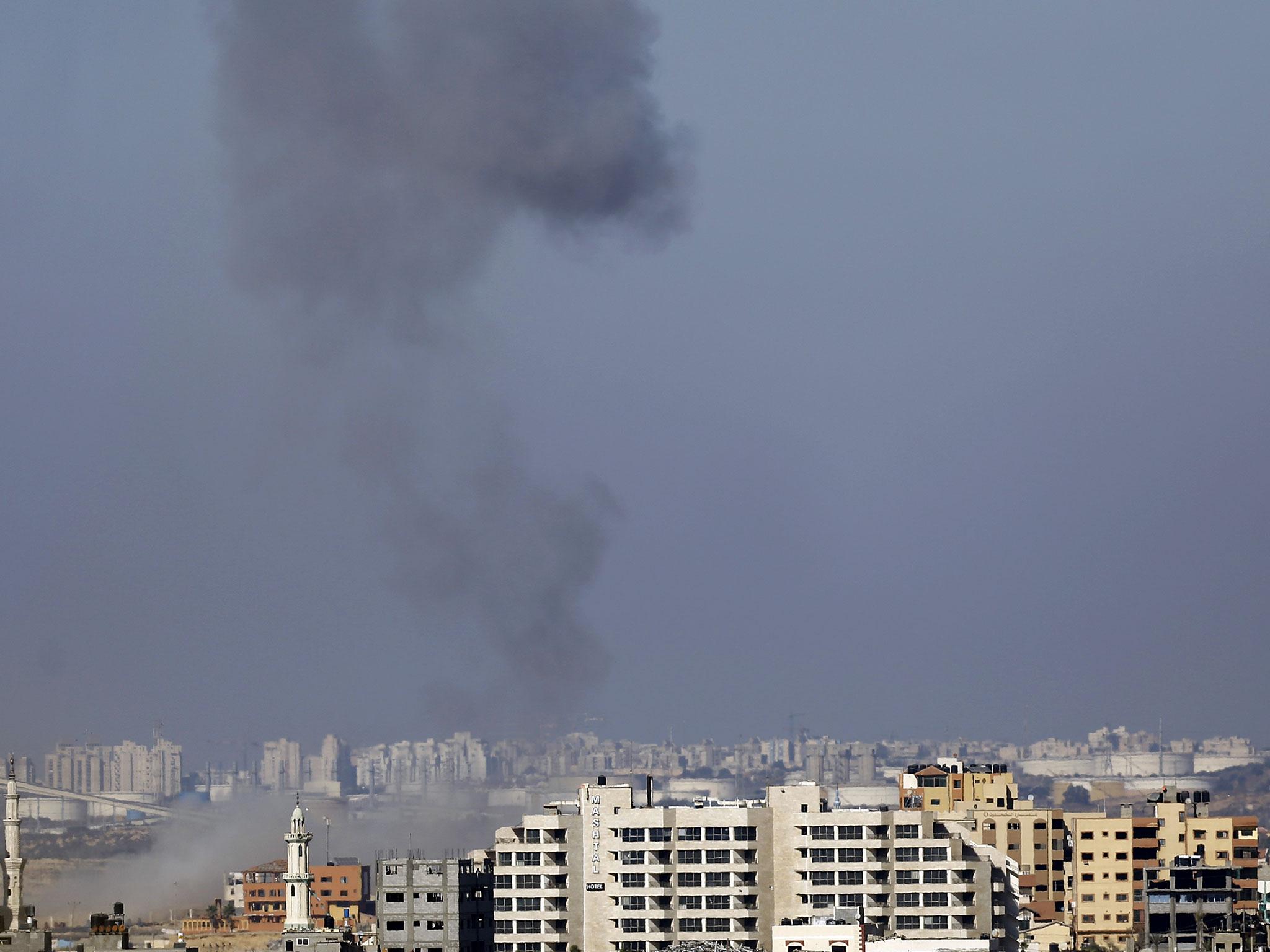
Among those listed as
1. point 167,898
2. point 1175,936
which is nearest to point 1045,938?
point 1175,936

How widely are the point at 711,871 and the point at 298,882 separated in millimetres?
10519

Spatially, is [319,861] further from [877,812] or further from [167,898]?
[877,812]

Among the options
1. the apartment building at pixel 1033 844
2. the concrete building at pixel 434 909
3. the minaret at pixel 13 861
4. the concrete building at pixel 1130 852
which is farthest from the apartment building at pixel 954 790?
the minaret at pixel 13 861

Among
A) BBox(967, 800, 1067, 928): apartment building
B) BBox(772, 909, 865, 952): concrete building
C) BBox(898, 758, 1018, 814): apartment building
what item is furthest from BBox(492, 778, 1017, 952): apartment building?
BBox(898, 758, 1018, 814): apartment building

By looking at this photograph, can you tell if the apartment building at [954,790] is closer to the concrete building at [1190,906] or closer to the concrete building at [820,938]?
the concrete building at [1190,906]

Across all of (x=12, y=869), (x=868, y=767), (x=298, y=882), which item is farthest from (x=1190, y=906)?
(x=868, y=767)

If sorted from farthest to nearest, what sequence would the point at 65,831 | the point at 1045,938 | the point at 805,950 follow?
the point at 65,831 < the point at 1045,938 < the point at 805,950

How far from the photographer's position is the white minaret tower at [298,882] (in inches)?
2191

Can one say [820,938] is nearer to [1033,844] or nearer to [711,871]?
[711,871]

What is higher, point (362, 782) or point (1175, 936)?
point (362, 782)

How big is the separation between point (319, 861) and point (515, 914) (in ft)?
193

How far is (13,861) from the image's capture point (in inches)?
2226

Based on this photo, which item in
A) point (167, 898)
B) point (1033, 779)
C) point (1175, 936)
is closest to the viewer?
point (1175, 936)

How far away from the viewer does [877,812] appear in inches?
1983
